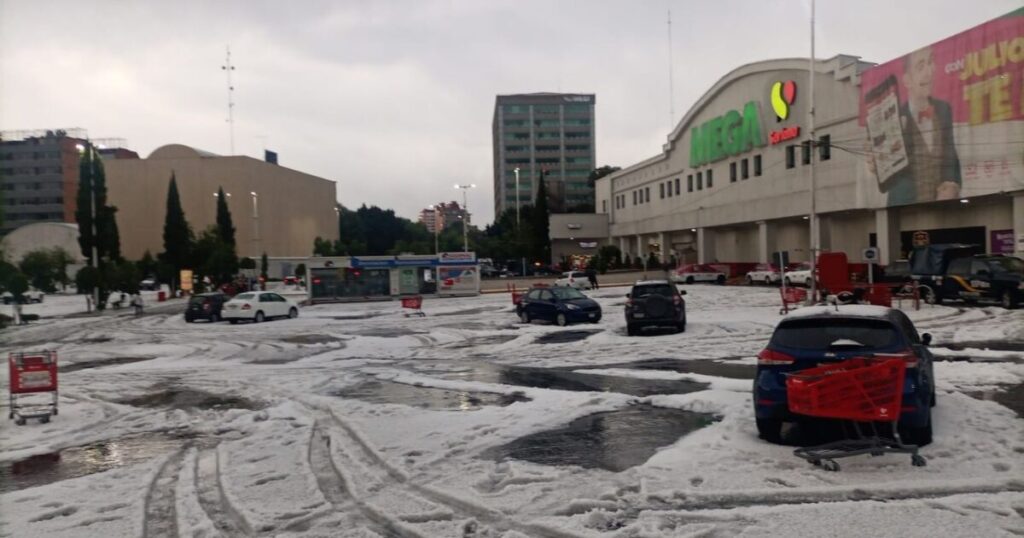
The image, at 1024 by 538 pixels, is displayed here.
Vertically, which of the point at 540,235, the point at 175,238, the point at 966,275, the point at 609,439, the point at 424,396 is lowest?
the point at 424,396

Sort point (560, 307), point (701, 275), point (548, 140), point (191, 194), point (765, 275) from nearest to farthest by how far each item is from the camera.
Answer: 1. point (560, 307)
2. point (765, 275)
3. point (701, 275)
4. point (191, 194)
5. point (548, 140)

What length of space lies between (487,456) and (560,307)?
1763cm

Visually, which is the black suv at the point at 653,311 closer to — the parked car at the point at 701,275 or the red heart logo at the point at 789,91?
the parked car at the point at 701,275

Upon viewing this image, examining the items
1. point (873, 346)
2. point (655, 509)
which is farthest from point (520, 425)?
point (873, 346)

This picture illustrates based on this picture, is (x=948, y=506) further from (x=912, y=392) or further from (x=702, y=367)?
(x=702, y=367)

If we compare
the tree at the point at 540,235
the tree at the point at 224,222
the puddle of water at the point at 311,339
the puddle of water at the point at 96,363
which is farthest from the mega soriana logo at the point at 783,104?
the tree at the point at 224,222

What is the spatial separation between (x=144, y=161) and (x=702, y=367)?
4079 inches

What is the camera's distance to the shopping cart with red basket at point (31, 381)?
10648mm

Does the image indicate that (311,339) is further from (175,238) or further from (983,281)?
(175,238)

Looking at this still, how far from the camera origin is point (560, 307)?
2514cm

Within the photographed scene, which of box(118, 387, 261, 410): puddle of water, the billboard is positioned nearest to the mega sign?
the billboard

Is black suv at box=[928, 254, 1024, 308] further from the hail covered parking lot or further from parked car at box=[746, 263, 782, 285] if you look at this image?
parked car at box=[746, 263, 782, 285]

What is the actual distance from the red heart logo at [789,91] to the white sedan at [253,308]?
37316 millimetres

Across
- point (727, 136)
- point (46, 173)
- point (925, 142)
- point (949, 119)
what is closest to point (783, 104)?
point (727, 136)
